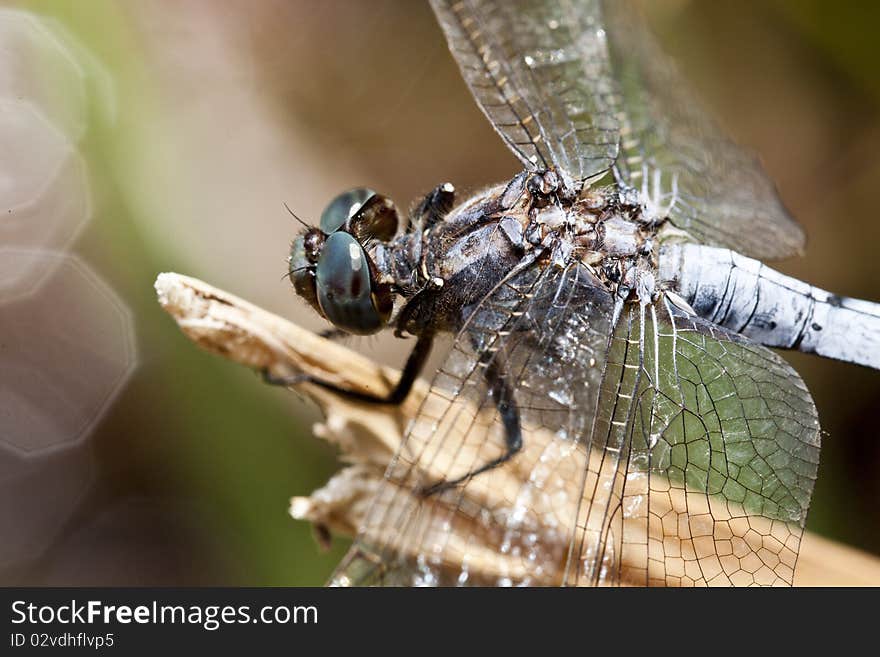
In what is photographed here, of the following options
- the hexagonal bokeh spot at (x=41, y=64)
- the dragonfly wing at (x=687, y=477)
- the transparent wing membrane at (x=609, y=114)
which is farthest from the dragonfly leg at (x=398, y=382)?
the hexagonal bokeh spot at (x=41, y=64)

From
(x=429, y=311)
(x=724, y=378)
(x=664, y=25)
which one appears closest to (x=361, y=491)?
(x=429, y=311)

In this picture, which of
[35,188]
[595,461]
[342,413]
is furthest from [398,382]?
[35,188]

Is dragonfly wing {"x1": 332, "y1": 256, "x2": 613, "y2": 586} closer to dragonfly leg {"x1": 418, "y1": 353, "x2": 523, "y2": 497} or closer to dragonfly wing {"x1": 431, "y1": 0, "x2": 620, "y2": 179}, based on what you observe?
dragonfly leg {"x1": 418, "y1": 353, "x2": 523, "y2": 497}

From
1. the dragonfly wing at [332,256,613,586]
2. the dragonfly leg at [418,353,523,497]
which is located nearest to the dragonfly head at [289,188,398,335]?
the dragonfly wing at [332,256,613,586]

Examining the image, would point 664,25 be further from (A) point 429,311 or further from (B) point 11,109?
(B) point 11,109

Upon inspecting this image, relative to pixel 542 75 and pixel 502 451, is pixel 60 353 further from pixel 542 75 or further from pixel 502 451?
pixel 542 75

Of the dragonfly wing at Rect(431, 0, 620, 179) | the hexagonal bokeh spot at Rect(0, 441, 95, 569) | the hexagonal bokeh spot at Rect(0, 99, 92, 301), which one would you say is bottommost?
the hexagonal bokeh spot at Rect(0, 441, 95, 569)

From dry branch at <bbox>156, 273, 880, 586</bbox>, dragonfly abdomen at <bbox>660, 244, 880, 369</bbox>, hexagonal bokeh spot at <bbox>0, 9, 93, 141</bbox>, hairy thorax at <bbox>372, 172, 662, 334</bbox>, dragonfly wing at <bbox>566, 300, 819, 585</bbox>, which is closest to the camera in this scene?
dragonfly wing at <bbox>566, 300, 819, 585</bbox>
